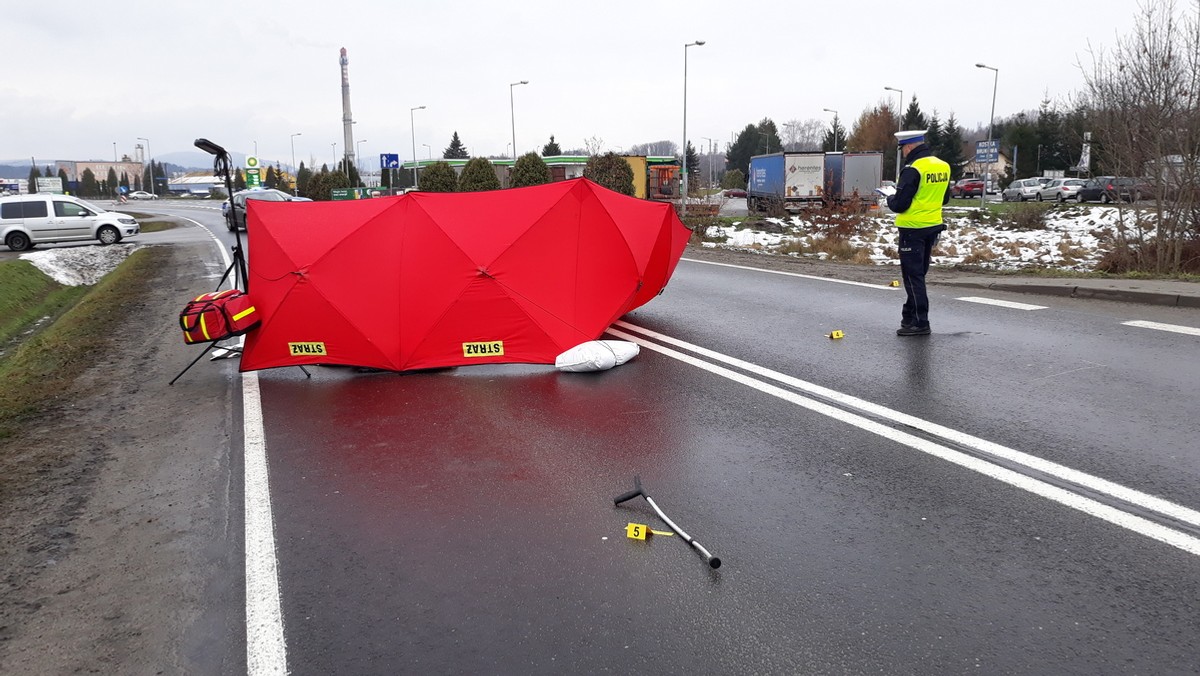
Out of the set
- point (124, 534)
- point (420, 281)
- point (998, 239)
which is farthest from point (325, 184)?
point (124, 534)

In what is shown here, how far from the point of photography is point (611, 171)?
3247 cm

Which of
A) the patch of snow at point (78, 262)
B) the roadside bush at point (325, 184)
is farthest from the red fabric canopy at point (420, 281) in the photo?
the roadside bush at point (325, 184)

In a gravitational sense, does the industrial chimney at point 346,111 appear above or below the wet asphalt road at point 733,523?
above

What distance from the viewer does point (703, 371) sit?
301 inches

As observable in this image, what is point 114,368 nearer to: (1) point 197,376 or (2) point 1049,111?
(1) point 197,376

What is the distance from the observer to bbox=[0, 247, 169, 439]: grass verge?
7344mm

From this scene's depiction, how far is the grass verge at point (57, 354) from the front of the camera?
734 cm

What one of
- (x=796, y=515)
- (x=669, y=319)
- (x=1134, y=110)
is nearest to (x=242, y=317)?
(x=669, y=319)

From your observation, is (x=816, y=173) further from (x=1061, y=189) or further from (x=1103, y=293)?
(x=1103, y=293)

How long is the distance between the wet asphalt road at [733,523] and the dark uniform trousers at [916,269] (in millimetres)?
1152

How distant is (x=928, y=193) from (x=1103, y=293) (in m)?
3.65

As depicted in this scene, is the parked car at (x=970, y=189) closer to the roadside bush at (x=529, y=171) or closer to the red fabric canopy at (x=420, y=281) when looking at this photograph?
the roadside bush at (x=529, y=171)

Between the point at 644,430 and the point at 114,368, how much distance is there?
20.9ft

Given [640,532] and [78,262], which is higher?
[78,262]
